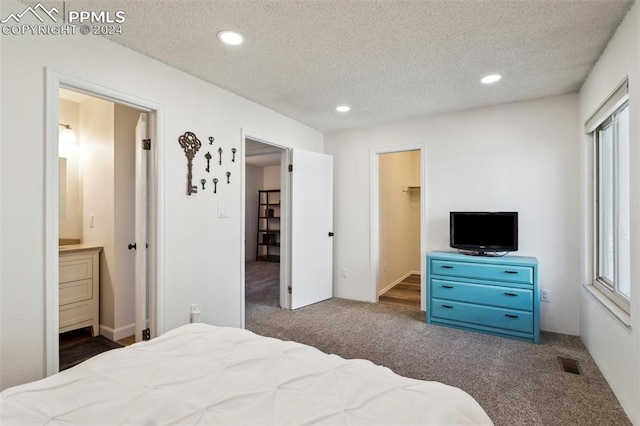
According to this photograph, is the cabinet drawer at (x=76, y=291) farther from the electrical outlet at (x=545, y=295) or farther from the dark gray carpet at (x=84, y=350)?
the electrical outlet at (x=545, y=295)

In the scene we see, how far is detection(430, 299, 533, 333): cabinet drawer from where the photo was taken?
3.07 m

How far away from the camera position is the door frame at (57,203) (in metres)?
1.91

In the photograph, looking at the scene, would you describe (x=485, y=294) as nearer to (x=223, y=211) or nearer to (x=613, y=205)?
(x=613, y=205)

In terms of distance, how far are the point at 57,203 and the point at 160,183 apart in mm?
737

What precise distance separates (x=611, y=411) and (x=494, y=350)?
91cm

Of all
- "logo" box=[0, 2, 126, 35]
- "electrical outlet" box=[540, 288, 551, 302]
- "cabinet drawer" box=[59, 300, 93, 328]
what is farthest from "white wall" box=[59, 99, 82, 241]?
"electrical outlet" box=[540, 288, 551, 302]

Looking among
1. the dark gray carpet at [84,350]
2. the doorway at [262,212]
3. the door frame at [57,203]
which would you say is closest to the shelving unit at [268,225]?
the doorway at [262,212]

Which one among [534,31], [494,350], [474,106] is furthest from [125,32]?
[494,350]

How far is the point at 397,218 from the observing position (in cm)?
555

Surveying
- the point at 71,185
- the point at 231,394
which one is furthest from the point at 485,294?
the point at 71,185

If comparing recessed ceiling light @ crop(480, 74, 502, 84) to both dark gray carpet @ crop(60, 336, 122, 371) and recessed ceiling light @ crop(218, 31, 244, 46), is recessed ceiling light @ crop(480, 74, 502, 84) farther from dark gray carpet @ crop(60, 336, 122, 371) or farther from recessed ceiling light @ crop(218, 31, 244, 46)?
dark gray carpet @ crop(60, 336, 122, 371)

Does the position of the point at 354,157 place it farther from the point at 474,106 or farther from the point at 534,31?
the point at 534,31

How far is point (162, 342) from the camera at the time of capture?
1562 millimetres

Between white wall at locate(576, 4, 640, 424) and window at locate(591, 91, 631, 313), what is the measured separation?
0.13 meters
